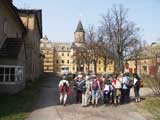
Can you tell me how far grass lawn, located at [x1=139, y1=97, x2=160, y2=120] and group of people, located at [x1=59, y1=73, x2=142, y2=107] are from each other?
882mm

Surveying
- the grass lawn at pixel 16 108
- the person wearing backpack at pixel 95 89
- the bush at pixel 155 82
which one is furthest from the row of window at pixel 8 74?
the bush at pixel 155 82

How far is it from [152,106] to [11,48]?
474 inches

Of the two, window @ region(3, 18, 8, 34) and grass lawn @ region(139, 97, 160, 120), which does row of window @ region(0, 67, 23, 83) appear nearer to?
window @ region(3, 18, 8, 34)

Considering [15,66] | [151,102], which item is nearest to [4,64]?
[15,66]

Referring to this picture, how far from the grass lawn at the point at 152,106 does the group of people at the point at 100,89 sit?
34.7 inches

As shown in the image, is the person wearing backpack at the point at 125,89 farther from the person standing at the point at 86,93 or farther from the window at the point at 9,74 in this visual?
the window at the point at 9,74

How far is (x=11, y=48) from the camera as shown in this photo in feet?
88.9

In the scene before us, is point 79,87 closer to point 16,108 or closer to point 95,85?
point 95,85

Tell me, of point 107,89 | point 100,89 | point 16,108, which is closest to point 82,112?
point 100,89

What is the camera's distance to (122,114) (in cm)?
1716

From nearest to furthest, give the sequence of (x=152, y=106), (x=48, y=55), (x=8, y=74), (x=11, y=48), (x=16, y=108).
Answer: (x=16, y=108)
(x=152, y=106)
(x=8, y=74)
(x=11, y=48)
(x=48, y=55)

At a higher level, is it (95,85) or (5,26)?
(5,26)

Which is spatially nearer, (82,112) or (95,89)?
(82,112)

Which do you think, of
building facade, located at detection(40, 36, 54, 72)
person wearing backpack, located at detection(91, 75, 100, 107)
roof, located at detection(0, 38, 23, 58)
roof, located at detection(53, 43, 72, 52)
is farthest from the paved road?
roof, located at detection(53, 43, 72, 52)
